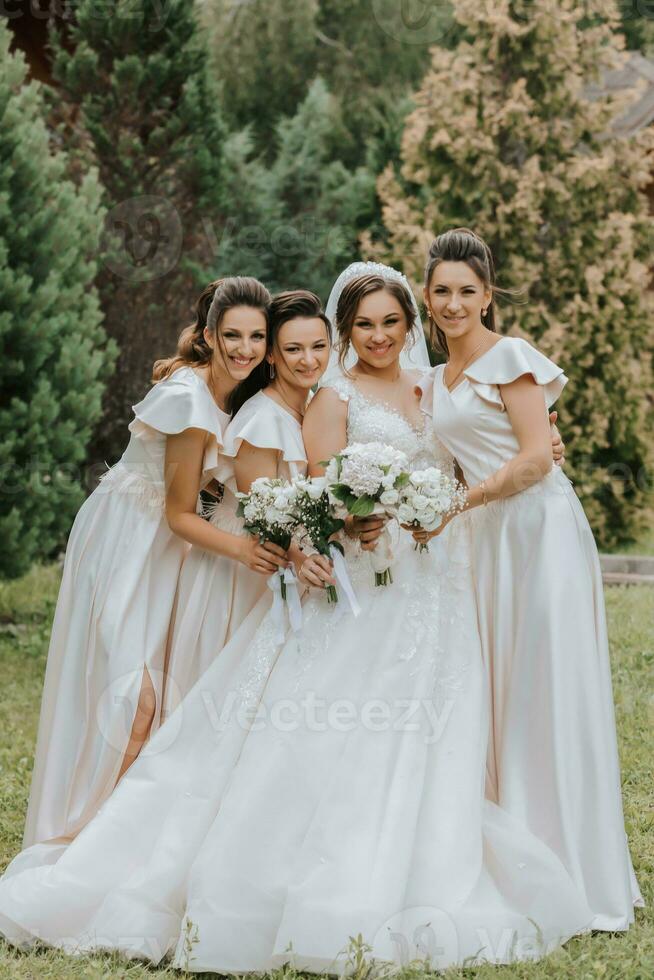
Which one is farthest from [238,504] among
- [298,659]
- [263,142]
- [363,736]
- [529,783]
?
[263,142]

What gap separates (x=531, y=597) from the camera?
401 cm

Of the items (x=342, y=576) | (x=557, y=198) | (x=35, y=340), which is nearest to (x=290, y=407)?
(x=342, y=576)

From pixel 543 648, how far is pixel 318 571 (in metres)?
0.85

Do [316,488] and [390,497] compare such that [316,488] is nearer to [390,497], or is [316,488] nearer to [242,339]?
[390,497]

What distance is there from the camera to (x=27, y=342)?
8414mm

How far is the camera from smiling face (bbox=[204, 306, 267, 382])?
4145 mm

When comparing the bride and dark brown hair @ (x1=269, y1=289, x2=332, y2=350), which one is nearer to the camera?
the bride

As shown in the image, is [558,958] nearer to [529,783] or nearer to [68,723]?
[529,783]

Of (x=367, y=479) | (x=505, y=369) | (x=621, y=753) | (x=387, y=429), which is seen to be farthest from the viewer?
(x=621, y=753)

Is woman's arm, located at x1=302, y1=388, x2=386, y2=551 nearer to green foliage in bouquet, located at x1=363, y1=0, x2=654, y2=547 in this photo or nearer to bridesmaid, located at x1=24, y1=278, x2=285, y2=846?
bridesmaid, located at x1=24, y1=278, x2=285, y2=846

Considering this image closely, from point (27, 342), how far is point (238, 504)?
184 inches

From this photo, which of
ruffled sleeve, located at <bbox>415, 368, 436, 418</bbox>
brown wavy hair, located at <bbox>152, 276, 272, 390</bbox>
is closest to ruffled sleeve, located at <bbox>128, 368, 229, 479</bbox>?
brown wavy hair, located at <bbox>152, 276, 272, 390</bbox>

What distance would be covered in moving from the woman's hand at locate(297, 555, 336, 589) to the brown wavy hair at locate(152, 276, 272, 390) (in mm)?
839

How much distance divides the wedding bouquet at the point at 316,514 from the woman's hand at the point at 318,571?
0.12 ft
